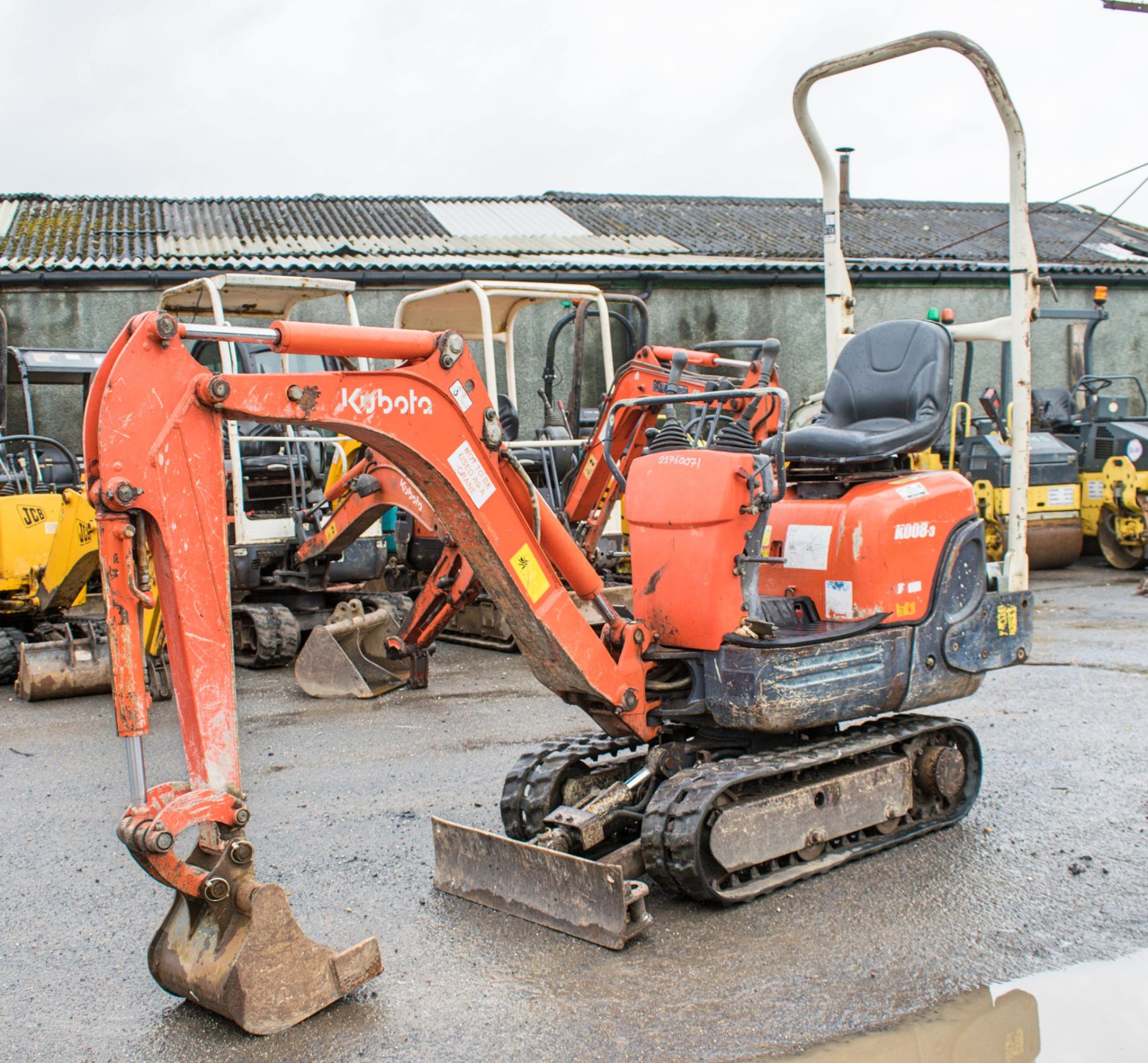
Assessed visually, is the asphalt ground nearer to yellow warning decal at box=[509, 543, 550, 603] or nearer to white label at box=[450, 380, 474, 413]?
yellow warning decal at box=[509, 543, 550, 603]

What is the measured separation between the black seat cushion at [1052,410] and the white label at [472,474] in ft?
38.6

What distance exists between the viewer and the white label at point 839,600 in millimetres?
4832

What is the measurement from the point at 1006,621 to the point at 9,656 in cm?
671

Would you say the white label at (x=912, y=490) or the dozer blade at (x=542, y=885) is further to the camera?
the white label at (x=912, y=490)

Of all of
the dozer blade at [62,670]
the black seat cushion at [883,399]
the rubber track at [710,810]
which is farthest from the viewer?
the dozer blade at [62,670]

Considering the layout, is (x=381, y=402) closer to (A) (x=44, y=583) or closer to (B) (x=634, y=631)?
(B) (x=634, y=631)

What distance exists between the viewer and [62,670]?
316 inches

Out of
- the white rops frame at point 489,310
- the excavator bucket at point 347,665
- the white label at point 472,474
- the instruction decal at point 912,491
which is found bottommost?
the excavator bucket at point 347,665

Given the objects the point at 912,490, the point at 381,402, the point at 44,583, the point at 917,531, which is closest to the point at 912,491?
the point at 912,490

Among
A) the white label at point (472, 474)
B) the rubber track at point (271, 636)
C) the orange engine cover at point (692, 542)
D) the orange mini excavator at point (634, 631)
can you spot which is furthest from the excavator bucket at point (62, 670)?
the white label at point (472, 474)

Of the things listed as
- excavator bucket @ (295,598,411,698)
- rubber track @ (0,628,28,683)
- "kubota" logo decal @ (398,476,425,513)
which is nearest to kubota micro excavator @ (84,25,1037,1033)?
"kubota" logo decal @ (398,476,425,513)

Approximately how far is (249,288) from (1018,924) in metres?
7.23

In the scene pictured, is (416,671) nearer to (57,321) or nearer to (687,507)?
(687,507)

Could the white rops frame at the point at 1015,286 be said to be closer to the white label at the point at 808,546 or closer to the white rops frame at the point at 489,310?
the white label at the point at 808,546
